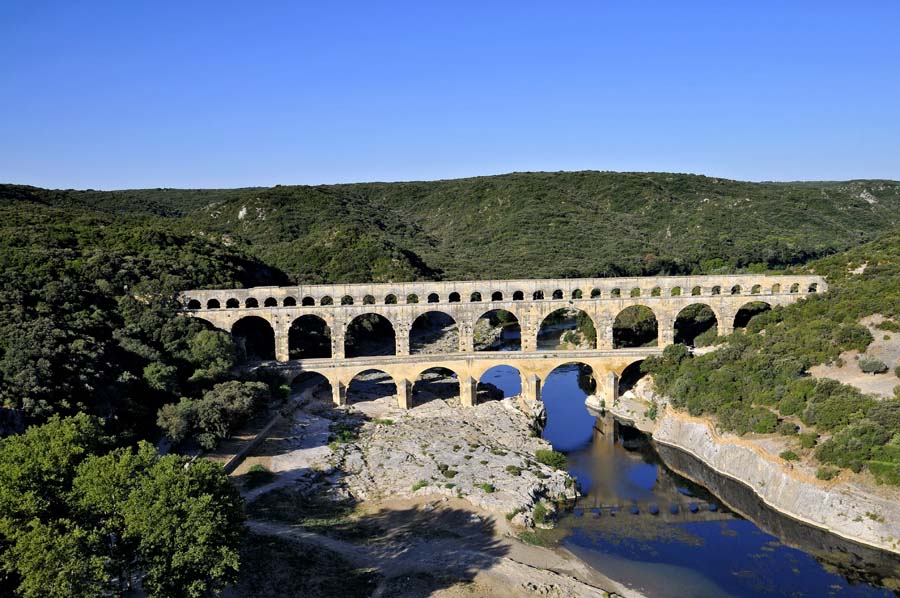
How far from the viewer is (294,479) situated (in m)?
33.0

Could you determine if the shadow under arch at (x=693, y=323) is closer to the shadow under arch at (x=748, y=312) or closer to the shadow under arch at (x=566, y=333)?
the shadow under arch at (x=748, y=312)

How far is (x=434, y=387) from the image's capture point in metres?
50.1

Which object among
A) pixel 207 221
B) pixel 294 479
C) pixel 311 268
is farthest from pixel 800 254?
pixel 207 221

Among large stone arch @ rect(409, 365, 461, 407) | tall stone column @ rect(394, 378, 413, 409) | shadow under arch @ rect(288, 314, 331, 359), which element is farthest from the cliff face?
shadow under arch @ rect(288, 314, 331, 359)

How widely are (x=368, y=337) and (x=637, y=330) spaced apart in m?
24.2

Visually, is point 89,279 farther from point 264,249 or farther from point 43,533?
point 264,249

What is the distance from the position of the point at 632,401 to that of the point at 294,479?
75.9 ft

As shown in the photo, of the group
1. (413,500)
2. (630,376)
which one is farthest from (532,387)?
(413,500)

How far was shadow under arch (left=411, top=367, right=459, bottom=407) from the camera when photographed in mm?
47375

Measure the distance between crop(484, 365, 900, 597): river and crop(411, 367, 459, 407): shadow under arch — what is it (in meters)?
11.5

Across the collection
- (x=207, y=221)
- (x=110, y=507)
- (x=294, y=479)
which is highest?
(x=207, y=221)

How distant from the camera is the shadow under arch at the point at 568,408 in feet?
138

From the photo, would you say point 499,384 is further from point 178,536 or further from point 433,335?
point 178,536

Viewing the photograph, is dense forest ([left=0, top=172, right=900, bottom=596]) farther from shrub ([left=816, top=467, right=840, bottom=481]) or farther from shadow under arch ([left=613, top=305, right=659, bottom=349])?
shadow under arch ([left=613, top=305, right=659, bottom=349])
